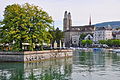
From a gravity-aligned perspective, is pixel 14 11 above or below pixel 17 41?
above

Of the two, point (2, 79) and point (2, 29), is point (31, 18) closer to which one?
point (2, 29)

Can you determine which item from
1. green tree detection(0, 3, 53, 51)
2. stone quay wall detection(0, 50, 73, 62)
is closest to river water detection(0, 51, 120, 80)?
stone quay wall detection(0, 50, 73, 62)

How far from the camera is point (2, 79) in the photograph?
3394 cm

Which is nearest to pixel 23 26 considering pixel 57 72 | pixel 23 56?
pixel 23 56

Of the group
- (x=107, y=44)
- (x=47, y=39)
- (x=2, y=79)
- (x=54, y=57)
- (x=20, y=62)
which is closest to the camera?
(x=2, y=79)

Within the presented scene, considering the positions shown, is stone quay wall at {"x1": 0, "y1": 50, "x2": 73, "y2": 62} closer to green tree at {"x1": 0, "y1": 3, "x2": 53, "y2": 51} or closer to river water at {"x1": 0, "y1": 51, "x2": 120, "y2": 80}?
green tree at {"x1": 0, "y1": 3, "x2": 53, "y2": 51}

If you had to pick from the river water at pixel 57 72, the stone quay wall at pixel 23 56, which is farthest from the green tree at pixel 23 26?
the river water at pixel 57 72

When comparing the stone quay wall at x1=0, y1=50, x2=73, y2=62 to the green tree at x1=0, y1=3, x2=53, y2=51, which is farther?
the green tree at x1=0, y1=3, x2=53, y2=51

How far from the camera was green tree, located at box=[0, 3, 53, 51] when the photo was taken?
58188mm

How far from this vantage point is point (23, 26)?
58.2 metres

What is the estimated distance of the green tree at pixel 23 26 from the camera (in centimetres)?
5819

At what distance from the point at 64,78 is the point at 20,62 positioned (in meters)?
21.1

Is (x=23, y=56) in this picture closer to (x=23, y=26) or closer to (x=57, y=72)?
(x=23, y=26)

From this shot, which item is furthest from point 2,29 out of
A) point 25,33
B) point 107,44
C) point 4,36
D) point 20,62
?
point 107,44
